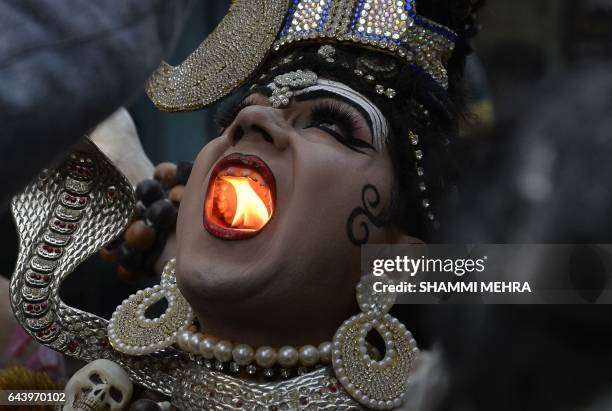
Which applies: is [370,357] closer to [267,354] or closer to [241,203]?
[267,354]

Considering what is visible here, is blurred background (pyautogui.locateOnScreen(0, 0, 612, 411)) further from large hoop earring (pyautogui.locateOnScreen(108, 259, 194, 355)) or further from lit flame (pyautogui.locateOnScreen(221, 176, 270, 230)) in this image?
large hoop earring (pyautogui.locateOnScreen(108, 259, 194, 355))

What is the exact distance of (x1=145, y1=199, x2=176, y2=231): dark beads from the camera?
75.0 inches

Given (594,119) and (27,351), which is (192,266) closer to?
(27,351)

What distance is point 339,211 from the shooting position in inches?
56.0

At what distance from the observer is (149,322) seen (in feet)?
5.36

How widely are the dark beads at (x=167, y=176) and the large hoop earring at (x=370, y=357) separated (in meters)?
0.65

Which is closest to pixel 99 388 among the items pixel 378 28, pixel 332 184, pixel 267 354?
pixel 267 354

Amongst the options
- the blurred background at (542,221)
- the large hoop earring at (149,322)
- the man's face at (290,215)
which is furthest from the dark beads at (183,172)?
the blurred background at (542,221)

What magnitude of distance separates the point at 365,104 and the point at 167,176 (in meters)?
0.61

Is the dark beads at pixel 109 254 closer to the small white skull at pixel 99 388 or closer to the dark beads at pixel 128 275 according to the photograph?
the dark beads at pixel 128 275

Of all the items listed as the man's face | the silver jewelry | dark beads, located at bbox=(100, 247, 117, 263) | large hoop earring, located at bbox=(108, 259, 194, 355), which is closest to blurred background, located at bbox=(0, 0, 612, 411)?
the man's face

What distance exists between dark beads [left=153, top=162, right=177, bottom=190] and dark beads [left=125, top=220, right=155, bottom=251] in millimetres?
100

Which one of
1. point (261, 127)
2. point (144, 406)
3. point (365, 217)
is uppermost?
point (261, 127)

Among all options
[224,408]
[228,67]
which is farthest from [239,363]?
[228,67]
